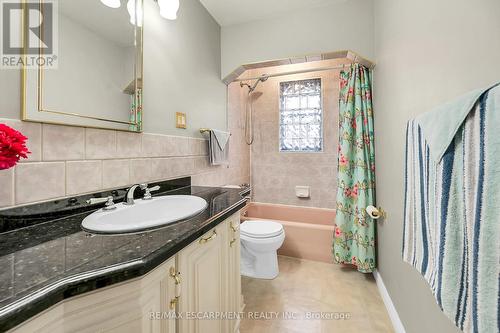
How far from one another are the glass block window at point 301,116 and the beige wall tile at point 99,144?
2365mm

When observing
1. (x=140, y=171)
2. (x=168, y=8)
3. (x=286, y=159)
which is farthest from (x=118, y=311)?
(x=286, y=159)

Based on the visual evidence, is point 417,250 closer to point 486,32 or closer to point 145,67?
point 486,32

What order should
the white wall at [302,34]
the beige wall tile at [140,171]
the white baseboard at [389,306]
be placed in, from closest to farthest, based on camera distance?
the beige wall tile at [140,171] → the white baseboard at [389,306] → the white wall at [302,34]

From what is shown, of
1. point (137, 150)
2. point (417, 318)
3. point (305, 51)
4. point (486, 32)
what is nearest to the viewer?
point (486, 32)

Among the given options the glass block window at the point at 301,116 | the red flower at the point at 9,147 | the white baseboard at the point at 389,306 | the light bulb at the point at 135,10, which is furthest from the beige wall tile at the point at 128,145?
the glass block window at the point at 301,116

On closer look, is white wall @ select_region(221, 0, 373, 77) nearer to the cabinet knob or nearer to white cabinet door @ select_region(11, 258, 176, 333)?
the cabinet knob

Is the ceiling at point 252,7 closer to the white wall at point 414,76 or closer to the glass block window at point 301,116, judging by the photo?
the white wall at point 414,76

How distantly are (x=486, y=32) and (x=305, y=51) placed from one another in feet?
5.06

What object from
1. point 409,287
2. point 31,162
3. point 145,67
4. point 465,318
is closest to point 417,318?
point 409,287

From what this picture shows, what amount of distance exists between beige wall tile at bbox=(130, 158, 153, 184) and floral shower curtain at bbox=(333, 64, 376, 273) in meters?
1.65

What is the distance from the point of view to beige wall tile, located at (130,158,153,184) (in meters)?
1.20

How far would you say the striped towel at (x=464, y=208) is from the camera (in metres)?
0.41

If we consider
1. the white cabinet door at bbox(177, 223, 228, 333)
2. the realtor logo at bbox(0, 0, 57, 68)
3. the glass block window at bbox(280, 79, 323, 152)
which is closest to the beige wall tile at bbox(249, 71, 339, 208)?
the glass block window at bbox(280, 79, 323, 152)

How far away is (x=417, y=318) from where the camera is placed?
107 centimetres
